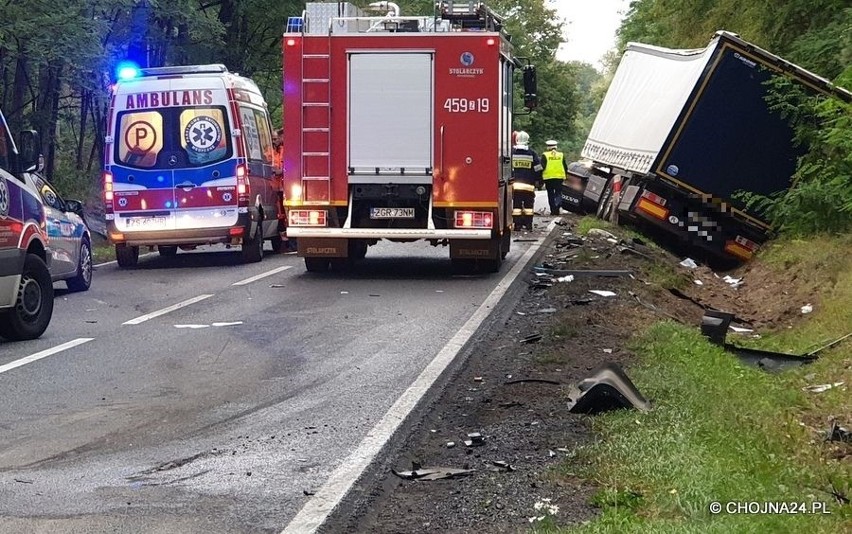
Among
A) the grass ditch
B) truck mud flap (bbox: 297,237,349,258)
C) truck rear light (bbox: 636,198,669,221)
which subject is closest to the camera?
the grass ditch

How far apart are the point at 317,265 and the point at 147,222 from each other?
3031 millimetres

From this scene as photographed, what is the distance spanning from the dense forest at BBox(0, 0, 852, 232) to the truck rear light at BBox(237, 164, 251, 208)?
481cm

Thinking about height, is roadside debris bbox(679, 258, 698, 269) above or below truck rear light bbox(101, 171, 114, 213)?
below

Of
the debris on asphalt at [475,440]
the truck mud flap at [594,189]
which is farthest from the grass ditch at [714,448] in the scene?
the truck mud flap at [594,189]

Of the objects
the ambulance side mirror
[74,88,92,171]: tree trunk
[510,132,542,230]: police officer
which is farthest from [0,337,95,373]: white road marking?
[74,88,92,171]: tree trunk

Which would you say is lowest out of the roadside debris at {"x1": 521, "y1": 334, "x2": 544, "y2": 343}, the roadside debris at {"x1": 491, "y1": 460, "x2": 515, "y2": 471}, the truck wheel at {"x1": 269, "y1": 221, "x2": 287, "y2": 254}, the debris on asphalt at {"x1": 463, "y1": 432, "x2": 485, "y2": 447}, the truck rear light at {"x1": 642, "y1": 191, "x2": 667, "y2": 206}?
the truck wheel at {"x1": 269, "y1": 221, "x2": 287, "y2": 254}

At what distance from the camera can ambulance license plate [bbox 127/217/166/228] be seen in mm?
17828

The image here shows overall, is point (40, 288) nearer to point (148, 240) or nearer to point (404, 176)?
point (404, 176)

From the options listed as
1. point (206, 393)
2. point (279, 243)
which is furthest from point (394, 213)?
point (206, 393)

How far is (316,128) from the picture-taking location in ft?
50.1

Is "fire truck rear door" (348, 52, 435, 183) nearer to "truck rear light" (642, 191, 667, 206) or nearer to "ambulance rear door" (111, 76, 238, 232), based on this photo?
"ambulance rear door" (111, 76, 238, 232)

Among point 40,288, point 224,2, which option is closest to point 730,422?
point 40,288

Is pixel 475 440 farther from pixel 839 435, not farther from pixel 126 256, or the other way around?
pixel 126 256

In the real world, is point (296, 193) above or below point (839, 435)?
above
